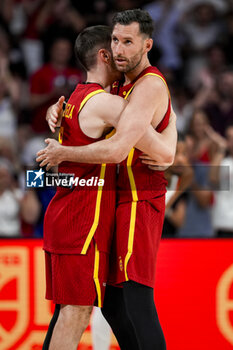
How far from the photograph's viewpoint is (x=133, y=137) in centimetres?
354

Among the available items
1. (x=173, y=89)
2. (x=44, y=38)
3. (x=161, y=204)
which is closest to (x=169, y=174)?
(x=161, y=204)

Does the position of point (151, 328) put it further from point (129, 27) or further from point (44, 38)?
point (44, 38)

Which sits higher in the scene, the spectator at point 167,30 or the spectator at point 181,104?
the spectator at point 167,30

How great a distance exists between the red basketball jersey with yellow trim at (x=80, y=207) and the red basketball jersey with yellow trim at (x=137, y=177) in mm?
84

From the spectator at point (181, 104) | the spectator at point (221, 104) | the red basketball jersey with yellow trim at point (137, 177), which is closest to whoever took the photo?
the red basketball jersey with yellow trim at point (137, 177)

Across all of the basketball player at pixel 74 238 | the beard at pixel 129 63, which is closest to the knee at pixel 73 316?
the basketball player at pixel 74 238

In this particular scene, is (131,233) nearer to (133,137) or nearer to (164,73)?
(133,137)

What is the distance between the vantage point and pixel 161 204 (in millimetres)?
3848

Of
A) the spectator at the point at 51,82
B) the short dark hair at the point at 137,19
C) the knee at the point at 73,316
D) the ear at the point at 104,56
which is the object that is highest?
the spectator at the point at 51,82

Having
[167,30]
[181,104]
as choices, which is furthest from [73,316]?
[167,30]

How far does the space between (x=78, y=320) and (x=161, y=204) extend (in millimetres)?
810

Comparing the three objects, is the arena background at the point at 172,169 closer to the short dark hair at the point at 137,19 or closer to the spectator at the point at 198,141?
the spectator at the point at 198,141

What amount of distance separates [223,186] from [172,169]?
136 cm

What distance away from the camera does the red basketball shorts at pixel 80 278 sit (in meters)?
3.64
